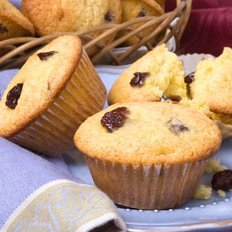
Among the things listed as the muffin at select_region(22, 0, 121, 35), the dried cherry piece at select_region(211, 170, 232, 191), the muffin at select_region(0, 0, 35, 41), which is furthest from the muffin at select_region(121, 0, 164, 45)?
the dried cherry piece at select_region(211, 170, 232, 191)

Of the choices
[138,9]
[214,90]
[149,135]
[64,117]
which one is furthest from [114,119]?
[138,9]

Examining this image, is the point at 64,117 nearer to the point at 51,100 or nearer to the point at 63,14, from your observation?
the point at 51,100

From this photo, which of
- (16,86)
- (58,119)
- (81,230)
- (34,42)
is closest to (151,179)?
(81,230)

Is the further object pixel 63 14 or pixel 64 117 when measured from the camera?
pixel 63 14

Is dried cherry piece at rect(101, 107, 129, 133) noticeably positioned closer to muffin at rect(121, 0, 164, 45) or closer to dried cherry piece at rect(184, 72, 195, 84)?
dried cherry piece at rect(184, 72, 195, 84)

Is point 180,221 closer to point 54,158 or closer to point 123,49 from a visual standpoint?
point 54,158

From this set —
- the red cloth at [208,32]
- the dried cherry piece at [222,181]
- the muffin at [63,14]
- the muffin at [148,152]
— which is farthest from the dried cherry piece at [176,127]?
the red cloth at [208,32]

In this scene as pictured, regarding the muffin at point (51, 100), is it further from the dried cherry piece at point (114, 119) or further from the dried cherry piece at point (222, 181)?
the dried cherry piece at point (222, 181)
